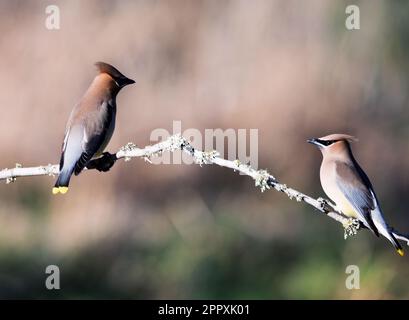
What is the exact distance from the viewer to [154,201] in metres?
8.74

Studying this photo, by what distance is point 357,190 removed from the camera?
5066 mm

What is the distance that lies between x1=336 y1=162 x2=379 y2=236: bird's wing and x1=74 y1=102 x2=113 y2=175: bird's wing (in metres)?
1.35

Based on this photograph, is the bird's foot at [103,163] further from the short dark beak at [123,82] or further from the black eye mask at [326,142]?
the black eye mask at [326,142]

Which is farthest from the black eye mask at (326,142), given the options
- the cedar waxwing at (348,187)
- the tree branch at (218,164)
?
the tree branch at (218,164)

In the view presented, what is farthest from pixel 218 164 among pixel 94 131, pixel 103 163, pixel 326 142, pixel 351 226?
pixel 326 142

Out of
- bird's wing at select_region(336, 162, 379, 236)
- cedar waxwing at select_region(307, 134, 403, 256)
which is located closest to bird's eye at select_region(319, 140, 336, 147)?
cedar waxwing at select_region(307, 134, 403, 256)

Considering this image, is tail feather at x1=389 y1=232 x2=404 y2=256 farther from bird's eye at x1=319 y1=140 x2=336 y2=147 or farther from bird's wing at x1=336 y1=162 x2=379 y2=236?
bird's eye at x1=319 y1=140 x2=336 y2=147

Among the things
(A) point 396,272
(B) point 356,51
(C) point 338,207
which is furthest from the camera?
(B) point 356,51

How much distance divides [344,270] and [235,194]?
1.26 metres

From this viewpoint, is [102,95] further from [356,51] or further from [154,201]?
[356,51]

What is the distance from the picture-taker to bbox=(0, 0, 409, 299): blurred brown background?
8.40 meters

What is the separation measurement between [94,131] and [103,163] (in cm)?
22

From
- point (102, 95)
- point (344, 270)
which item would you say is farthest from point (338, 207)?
point (344, 270)

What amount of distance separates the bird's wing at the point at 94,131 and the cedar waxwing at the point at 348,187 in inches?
47.9
